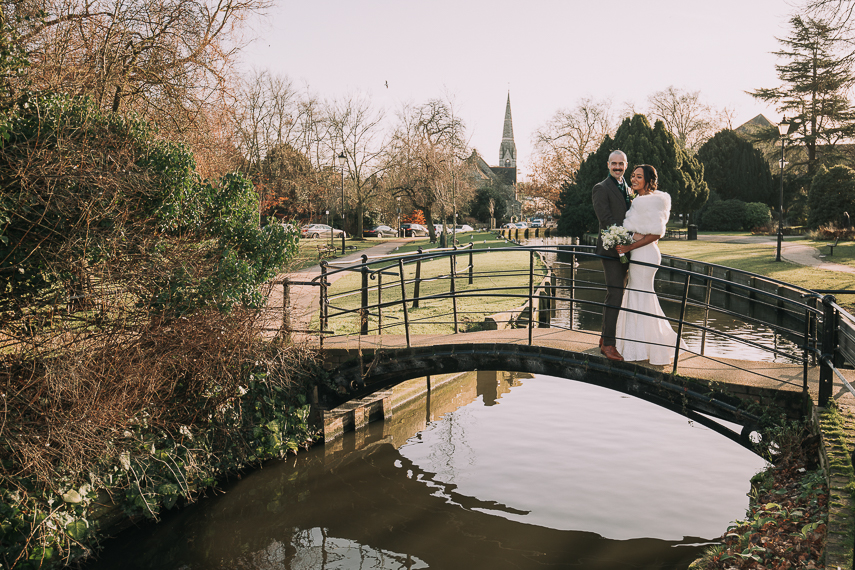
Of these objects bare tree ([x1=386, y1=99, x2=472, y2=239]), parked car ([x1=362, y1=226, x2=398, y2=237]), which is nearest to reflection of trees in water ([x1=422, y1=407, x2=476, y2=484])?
bare tree ([x1=386, y1=99, x2=472, y2=239])

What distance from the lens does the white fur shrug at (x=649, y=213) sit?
22.2 ft

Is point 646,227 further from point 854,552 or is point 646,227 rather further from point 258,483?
point 258,483

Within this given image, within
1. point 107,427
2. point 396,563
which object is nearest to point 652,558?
point 396,563

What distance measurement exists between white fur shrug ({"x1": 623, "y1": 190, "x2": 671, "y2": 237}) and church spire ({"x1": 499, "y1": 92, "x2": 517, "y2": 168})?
130898 mm

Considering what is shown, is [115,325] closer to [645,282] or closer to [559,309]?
[559,309]

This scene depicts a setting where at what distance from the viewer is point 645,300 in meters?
6.94

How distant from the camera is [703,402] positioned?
645cm

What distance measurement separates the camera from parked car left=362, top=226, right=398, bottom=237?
58906 millimetres

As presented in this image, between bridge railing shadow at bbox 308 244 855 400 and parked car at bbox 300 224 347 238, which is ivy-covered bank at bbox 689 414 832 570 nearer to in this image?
bridge railing shadow at bbox 308 244 855 400

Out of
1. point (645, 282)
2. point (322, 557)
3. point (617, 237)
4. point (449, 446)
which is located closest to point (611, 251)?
point (617, 237)

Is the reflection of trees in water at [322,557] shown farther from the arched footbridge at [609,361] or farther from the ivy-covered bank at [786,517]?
the ivy-covered bank at [786,517]

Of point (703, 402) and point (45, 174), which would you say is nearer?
point (45, 174)

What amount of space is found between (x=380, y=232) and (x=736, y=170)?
100 ft

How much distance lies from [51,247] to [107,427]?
1826 mm
